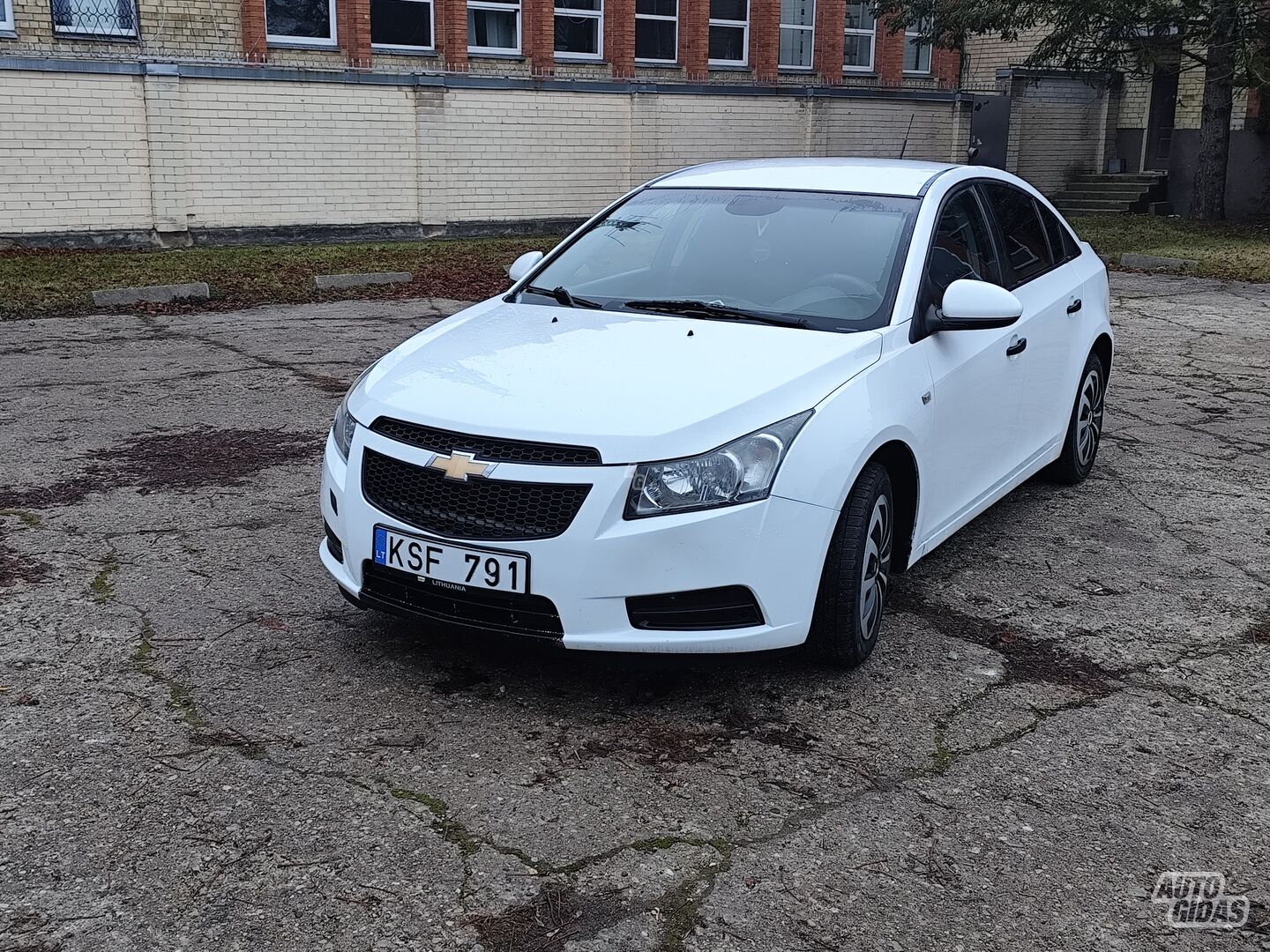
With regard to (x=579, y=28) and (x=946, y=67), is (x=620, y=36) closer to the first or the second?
(x=579, y=28)

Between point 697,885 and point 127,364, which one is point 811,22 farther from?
point 697,885

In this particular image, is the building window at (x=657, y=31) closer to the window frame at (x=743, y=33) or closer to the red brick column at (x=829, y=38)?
the window frame at (x=743, y=33)

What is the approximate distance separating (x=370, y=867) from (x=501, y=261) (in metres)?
14.4

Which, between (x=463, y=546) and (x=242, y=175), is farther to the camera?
(x=242, y=175)

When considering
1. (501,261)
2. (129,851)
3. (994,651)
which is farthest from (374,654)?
(501,261)

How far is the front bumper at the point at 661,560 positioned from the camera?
12.3 feet

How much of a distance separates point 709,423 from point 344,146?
677 inches

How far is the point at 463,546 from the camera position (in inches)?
153

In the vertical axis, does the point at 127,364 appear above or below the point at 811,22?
below

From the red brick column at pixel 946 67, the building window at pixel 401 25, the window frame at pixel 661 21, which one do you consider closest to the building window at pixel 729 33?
the window frame at pixel 661 21

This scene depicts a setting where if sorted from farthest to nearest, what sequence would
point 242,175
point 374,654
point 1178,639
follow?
point 242,175 → point 1178,639 → point 374,654

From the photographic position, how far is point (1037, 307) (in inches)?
229

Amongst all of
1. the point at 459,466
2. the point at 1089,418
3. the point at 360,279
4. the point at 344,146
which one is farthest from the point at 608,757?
the point at 344,146

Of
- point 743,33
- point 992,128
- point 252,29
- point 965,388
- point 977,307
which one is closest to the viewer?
point 977,307
